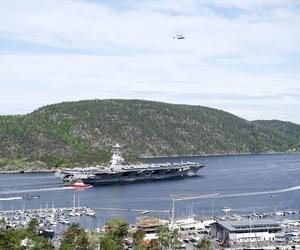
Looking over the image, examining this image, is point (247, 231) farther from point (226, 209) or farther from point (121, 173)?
point (121, 173)

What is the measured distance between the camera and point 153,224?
171 feet

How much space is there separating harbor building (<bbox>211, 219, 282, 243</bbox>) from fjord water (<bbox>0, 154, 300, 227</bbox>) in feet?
51.2

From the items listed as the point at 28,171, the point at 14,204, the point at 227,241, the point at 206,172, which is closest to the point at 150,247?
the point at 227,241

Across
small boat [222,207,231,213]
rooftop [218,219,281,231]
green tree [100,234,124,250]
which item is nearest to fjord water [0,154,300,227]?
small boat [222,207,231,213]

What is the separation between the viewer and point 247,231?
49.7 m

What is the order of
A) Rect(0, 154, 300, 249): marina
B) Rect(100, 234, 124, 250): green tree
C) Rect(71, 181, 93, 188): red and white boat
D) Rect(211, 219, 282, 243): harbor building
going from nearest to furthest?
1. Rect(100, 234, 124, 250): green tree
2. Rect(211, 219, 282, 243): harbor building
3. Rect(0, 154, 300, 249): marina
4. Rect(71, 181, 93, 188): red and white boat

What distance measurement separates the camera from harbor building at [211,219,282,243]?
163 ft

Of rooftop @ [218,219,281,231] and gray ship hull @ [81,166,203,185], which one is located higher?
gray ship hull @ [81,166,203,185]

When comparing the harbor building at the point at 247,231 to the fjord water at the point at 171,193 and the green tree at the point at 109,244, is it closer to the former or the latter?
the green tree at the point at 109,244

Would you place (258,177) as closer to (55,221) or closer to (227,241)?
(55,221)

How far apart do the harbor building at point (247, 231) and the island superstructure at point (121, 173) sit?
54628mm

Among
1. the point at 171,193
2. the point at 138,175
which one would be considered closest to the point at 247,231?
the point at 171,193

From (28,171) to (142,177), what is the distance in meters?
38.1

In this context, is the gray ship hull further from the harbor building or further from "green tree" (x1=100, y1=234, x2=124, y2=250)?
"green tree" (x1=100, y1=234, x2=124, y2=250)
